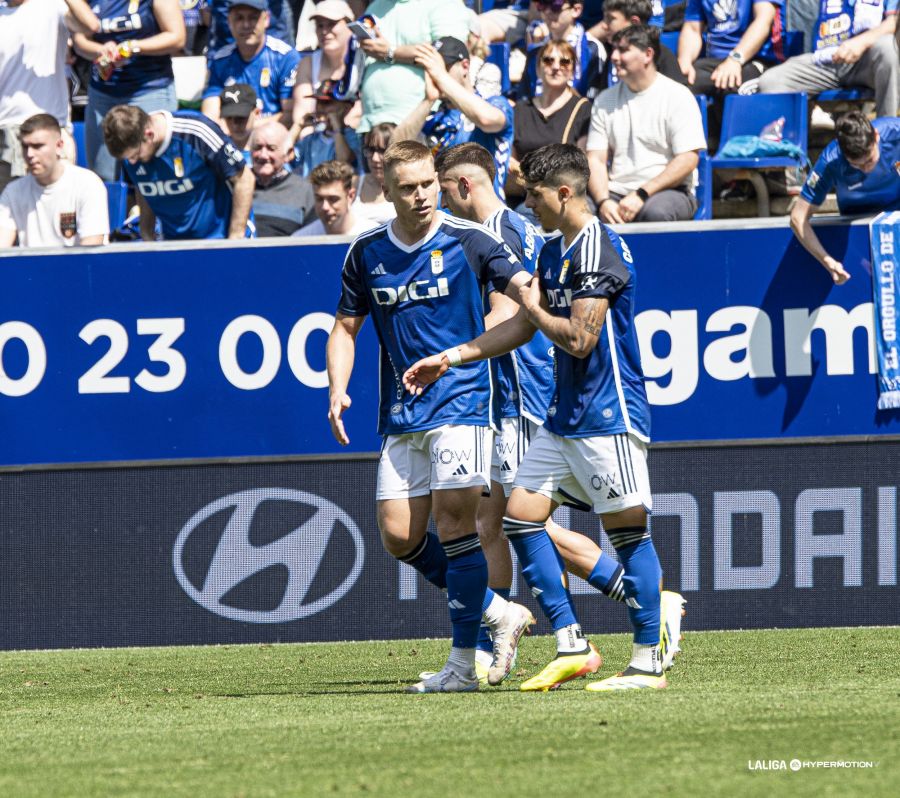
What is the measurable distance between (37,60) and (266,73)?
1.74 meters

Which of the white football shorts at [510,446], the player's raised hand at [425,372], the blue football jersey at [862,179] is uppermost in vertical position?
the blue football jersey at [862,179]

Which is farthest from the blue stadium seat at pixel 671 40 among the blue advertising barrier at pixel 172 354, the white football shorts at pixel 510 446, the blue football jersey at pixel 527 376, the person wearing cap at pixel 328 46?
the white football shorts at pixel 510 446

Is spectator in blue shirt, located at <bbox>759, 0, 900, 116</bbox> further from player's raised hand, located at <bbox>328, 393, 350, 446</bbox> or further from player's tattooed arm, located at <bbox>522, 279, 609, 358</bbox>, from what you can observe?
player's raised hand, located at <bbox>328, 393, 350, 446</bbox>

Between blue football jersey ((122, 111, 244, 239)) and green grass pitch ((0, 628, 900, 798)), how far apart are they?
3.22 meters

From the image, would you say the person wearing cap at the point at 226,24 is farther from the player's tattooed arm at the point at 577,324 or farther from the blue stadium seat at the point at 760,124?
the player's tattooed arm at the point at 577,324

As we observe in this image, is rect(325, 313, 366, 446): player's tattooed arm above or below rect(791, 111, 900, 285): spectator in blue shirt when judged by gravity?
below

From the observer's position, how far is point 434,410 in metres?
6.48

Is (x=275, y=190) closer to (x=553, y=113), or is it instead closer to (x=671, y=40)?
(x=553, y=113)

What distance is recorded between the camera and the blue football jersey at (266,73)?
12375 millimetres

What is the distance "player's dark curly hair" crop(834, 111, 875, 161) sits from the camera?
28.7 feet

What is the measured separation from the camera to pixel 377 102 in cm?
1097

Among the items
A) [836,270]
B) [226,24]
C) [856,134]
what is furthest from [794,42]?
[226,24]

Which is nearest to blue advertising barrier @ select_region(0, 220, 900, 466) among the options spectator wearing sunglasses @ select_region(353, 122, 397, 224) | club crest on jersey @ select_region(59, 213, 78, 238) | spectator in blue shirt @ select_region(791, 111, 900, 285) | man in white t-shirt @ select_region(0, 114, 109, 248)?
club crest on jersey @ select_region(59, 213, 78, 238)

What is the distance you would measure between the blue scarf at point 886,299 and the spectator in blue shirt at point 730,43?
9.25 ft
